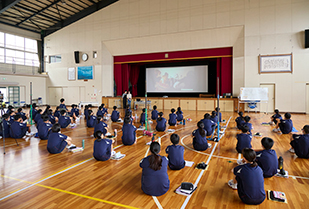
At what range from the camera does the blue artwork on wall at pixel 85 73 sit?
2175 centimetres

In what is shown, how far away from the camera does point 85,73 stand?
2202 cm

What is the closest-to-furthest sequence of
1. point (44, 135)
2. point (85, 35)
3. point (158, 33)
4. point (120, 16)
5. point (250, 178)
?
1. point (250, 178)
2. point (44, 135)
3. point (158, 33)
4. point (120, 16)
5. point (85, 35)

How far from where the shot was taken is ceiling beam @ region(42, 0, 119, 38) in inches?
813

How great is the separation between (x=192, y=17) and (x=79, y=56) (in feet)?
41.2

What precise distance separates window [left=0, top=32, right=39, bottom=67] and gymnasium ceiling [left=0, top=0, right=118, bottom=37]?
136 cm

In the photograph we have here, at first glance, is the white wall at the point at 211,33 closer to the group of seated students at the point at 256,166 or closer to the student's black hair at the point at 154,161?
the group of seated students at the point at 256,166

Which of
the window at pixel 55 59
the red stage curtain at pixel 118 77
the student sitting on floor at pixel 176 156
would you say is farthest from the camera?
the window at pixel 55 59

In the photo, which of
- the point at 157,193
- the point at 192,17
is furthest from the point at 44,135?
the point at 192,17

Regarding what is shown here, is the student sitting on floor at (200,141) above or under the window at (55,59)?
under

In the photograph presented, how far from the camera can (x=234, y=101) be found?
54.8 ft

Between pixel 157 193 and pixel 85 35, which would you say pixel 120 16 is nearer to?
pixel 85 35

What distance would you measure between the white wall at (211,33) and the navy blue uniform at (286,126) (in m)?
8.64

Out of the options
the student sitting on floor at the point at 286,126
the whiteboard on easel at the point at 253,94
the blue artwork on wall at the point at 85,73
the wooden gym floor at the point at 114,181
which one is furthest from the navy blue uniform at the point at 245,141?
the blue artwork on wall at the point at 85,73

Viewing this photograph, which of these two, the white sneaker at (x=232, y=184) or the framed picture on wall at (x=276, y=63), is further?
the framed picture on wall at (x=276, y=63)
